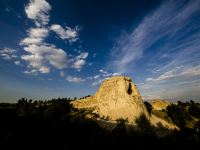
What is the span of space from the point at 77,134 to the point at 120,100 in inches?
952

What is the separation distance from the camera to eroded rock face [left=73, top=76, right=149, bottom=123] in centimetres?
5915

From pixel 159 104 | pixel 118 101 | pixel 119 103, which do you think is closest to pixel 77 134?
pixel 119 103

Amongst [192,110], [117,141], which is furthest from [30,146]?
[192,110]

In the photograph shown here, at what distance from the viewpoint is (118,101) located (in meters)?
62.6

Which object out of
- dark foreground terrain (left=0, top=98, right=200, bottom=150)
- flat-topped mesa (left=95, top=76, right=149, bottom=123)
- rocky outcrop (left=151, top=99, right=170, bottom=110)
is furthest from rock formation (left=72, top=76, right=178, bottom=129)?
rocky outcrop (left=151, top=99, right=170, bottom=110)

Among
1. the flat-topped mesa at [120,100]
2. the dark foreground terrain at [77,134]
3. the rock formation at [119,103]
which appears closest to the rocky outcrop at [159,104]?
the rock formation at [119,103]

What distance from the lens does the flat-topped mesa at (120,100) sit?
5909 cm

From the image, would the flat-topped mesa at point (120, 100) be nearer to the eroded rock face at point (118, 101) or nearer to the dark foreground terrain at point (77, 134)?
the eroded rock face at point (118, 101)

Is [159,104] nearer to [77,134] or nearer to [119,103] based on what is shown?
[119,103]

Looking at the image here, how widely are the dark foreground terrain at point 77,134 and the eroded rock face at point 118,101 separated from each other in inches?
154

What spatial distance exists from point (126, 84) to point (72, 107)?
953 inches

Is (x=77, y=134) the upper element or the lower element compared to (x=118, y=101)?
lower

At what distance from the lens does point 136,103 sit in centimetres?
6219

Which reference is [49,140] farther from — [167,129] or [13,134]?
[167,129]
